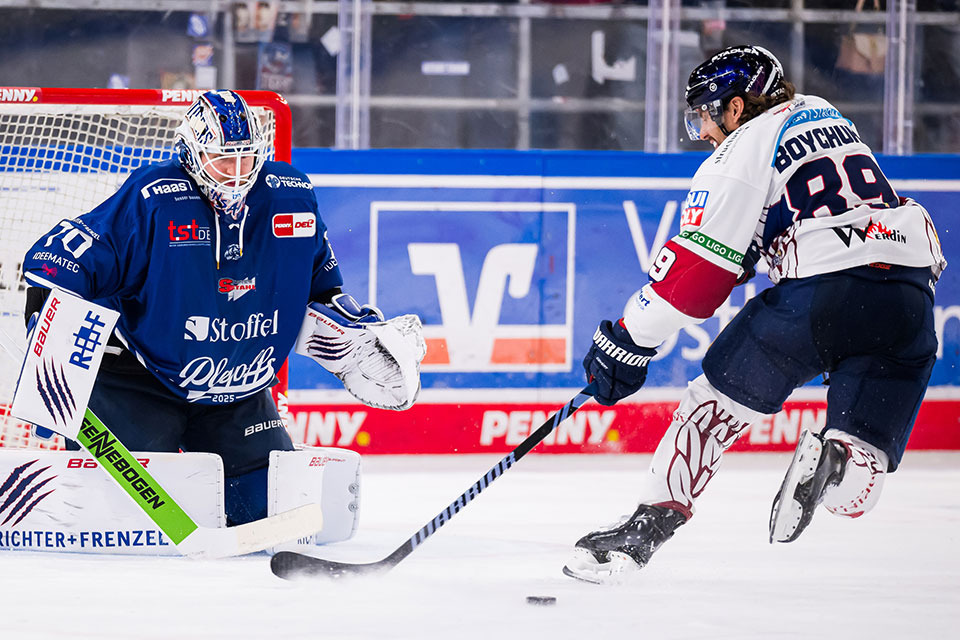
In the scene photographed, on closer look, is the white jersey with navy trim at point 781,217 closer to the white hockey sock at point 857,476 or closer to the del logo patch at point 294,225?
the white hockey sock at point 857,476

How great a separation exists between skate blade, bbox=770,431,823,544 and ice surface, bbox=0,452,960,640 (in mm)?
141

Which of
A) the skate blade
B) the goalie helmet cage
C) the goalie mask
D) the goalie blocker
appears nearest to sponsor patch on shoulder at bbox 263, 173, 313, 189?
the goalie mask

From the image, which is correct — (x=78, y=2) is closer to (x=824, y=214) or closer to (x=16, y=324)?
(x=16, y=324)

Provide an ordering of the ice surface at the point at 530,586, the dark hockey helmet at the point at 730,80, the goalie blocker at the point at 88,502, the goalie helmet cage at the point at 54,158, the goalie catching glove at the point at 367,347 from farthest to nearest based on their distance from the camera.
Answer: the goalie helmet cage at the point at 54,158
the goalie catching glove at the point at 367,347
the goalie blocker at the point at 88,502
the dark hockey helmet at the point at 730,80
the ice surface at the point at 530,586

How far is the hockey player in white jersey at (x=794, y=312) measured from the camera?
2496 millimetres

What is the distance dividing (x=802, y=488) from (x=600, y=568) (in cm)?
44

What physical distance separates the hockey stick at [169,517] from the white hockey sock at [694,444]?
2.52ft

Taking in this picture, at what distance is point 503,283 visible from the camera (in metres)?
4.41

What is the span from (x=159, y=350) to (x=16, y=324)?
35.5 inches

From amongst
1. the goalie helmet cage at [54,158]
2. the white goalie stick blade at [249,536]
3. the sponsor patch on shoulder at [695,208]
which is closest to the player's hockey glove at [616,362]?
Result: the sponsor patch on shoulder at [695,208]

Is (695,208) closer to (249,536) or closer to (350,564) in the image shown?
(350,564)

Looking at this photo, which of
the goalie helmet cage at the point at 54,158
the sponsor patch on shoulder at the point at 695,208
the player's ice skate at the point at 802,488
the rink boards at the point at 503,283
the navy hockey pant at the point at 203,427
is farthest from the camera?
the rink boards at the point at 503,283

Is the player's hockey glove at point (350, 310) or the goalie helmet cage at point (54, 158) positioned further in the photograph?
the goalie helmet cage at point (54, 158)

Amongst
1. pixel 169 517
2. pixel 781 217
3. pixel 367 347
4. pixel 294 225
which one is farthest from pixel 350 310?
pixel 781 217
